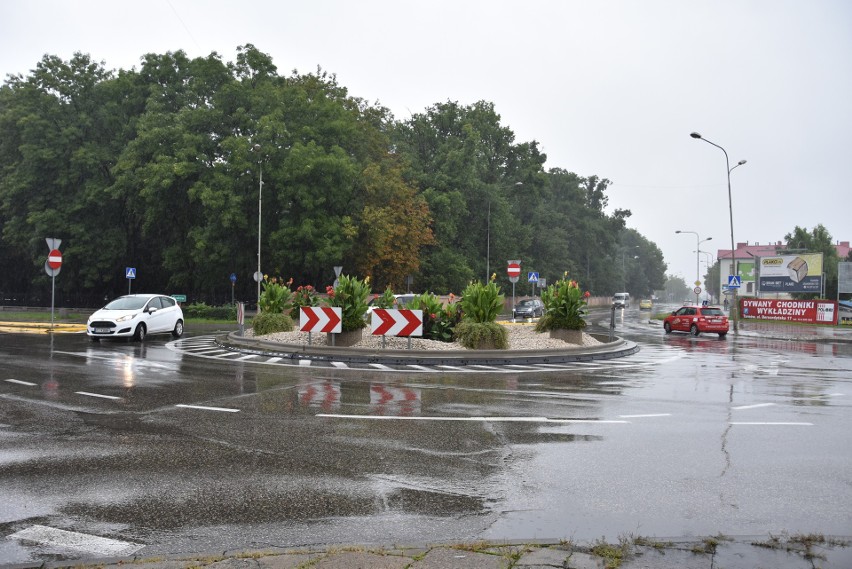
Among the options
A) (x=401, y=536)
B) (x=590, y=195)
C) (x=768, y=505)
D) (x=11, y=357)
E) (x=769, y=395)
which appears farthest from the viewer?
(x=590, y=195)

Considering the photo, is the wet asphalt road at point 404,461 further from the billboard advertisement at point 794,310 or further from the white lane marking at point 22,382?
the billboard advertisement at point 794,310

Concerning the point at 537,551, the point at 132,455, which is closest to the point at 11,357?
the point at 132,455

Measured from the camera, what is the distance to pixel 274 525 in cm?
457

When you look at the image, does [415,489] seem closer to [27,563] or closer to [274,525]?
[274,525]

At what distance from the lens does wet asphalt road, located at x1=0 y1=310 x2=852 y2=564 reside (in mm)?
4637

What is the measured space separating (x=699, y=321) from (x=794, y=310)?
62.7 ft

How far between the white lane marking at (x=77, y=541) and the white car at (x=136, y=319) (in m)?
18.4

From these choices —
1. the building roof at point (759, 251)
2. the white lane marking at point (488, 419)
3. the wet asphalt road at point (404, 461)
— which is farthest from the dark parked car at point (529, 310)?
the building roof at point (759, 251)

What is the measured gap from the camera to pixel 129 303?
76.1 feet

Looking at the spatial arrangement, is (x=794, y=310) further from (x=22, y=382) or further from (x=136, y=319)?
(x=22, y=382)

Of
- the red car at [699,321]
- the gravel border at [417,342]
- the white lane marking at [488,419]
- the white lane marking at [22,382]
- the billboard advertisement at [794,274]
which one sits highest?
the billboard advertisement at [794,274]

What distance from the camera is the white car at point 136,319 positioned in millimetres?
21359

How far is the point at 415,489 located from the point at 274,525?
4.30ft

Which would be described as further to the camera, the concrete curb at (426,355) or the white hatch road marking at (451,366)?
the concrete curb at (426,355)
